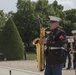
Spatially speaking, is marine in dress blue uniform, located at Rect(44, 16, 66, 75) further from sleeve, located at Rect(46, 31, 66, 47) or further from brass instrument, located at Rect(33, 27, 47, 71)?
brass instrument, located at Rect(33, 27, 47, 71)

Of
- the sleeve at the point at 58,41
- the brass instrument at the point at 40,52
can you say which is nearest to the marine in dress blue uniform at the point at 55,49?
the sleeve at the point at 58,41

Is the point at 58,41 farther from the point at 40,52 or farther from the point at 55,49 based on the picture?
the point at 40,52

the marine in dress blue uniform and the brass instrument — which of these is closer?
the marine in dress blue uniform

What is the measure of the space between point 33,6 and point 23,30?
5.61m

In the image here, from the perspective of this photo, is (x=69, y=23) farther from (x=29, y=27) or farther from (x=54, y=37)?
(x=54, y=37)

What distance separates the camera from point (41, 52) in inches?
292

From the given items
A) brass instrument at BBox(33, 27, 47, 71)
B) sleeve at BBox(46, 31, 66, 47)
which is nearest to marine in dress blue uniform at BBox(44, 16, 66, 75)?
sleeve at BBox(46, 31, 66, 47)

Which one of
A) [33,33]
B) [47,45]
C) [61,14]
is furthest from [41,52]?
[61,14]

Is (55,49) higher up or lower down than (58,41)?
lower down

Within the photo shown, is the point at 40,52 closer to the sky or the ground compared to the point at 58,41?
closer to the ground

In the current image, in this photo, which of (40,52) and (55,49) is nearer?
(55,49)

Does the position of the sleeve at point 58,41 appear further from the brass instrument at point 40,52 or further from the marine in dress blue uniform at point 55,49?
the brass instrument at point 40,52

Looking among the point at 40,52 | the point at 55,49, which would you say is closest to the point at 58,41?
the point at 55,49

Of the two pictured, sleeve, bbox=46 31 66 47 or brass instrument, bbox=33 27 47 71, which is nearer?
sleeve, bbox=46 31 66 47
